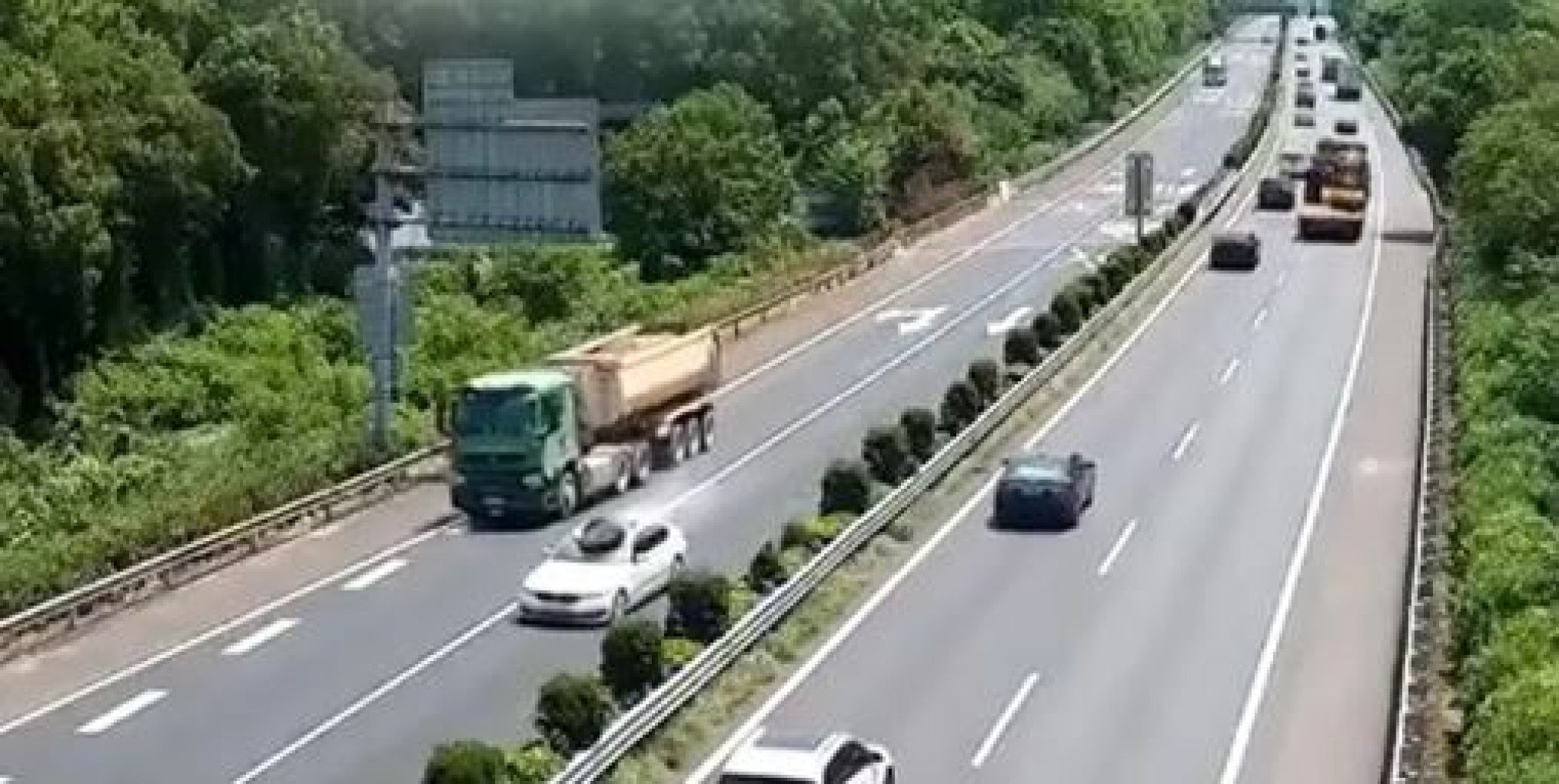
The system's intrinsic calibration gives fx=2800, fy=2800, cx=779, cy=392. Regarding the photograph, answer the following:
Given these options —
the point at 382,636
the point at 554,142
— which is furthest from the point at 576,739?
the point at 554,142

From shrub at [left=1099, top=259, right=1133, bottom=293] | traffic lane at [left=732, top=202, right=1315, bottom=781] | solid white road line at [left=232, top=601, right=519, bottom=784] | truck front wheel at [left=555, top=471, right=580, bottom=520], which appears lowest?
solid white road line at [left=232, top=601, right=519, bottom=784]

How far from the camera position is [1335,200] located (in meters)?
93.1

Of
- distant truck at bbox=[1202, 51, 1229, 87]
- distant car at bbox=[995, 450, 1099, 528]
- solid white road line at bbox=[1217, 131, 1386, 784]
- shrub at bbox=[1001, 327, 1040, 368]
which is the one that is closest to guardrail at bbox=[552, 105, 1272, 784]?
shrub at bbox=[1001, 327, 1040, 368]

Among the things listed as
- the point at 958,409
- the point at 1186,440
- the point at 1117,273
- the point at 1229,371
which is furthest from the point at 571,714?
the point at 1117,273

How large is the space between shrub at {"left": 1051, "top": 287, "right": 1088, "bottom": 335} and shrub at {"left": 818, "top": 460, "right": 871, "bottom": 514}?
852 inches

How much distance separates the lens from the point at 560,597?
4050cm

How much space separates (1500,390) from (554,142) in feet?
62.3

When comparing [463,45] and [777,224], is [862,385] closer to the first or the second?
[777,224]

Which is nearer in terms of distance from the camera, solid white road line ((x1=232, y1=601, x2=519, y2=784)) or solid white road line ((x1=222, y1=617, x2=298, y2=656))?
A: solid white road line ((x1=232, y1=601, x2=519, y2=784))

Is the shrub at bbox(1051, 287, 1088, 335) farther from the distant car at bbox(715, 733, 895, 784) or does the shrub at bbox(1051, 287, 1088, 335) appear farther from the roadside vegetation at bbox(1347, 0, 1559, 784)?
the distant car at bbox(715, 733, 895, 784)

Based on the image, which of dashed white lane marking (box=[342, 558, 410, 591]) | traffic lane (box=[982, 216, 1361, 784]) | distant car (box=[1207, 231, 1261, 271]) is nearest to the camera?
traffic lane (box=[982, 216, 1361, 784])

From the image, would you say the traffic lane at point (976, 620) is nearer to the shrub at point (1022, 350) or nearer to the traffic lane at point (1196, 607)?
the traffic lane at point (1196, 607)

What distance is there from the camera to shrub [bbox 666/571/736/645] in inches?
1481

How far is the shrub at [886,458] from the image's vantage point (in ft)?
164
